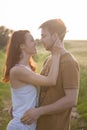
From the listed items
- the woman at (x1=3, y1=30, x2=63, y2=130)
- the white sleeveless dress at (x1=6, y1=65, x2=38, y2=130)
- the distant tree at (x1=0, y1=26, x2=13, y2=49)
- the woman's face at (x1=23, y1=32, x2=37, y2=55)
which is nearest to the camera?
the woman at (x1=3, y1=30, x2=63, y2=130)

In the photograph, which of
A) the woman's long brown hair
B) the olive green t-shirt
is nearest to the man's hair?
the olive green t-shirt

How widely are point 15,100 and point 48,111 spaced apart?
47 cm

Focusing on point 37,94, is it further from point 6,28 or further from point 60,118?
point 6,28

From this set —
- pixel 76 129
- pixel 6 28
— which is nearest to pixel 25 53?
pixel 76 129

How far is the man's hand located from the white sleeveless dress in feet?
0.24

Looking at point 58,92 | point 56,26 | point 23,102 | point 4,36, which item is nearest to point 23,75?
point 23,102

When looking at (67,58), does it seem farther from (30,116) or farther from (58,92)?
(30,116)

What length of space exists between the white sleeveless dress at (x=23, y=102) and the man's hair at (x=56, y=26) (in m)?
0.67

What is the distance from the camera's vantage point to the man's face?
5992mm

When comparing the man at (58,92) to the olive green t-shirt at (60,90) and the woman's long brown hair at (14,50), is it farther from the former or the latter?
the woman's long brown hair at (14,50)

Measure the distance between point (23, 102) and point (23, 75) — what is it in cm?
31

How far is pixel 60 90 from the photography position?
600 centimetres

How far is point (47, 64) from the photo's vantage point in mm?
6258

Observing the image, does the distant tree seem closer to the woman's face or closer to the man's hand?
the woman's face
